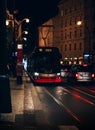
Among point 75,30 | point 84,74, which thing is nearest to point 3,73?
point 84,74

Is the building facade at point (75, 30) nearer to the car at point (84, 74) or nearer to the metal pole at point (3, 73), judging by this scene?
the car at point (84, 74)

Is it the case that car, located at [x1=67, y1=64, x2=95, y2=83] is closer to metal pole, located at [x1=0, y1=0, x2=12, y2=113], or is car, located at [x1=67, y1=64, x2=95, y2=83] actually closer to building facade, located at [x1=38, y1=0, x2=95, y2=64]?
metal pole, located at [x1=0, y1=0, x2=12, y2=113]

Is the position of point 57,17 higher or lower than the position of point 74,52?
higher

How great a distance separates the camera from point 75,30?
9175 cm

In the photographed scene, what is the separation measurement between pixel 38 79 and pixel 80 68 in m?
3.88

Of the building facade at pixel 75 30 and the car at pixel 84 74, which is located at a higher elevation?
the building facade at pixel 75 30

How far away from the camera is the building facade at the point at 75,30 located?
85.4 m

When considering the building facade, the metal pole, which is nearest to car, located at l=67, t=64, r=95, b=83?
the metal pole

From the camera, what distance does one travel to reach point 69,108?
18.4 metres

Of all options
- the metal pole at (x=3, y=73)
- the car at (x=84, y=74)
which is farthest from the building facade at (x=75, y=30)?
the metal pole at (x=3, y=73)

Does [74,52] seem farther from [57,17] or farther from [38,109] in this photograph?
[38,109]

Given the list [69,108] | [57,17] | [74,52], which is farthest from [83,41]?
[69,108]

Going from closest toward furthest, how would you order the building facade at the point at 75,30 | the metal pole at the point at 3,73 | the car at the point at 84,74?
1. the metal pole at the point at 3,73
2. the car at the point at 84,74
3. the building facade at the point at 75,30

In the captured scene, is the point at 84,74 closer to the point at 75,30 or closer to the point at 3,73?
the point at 3,73
